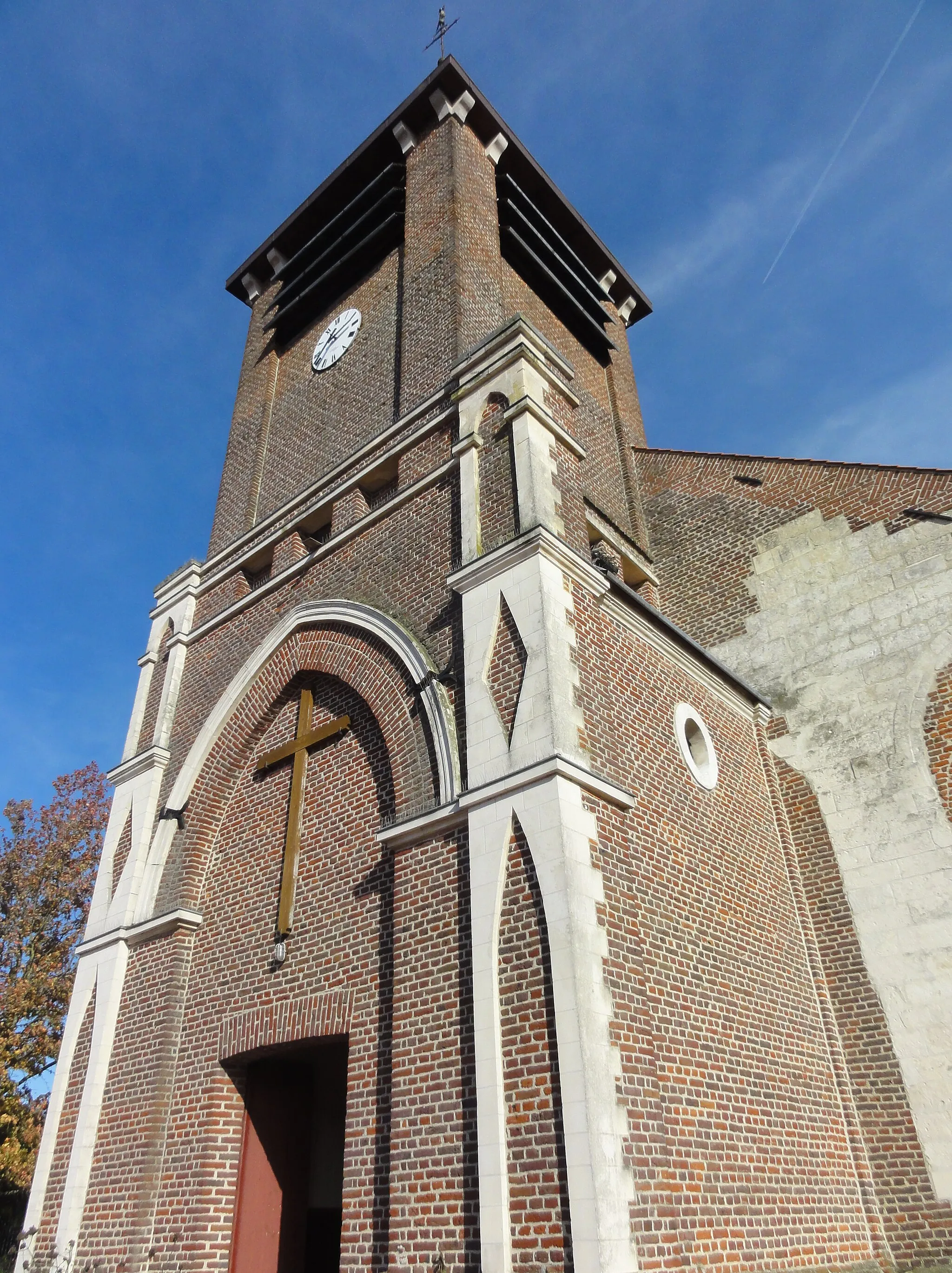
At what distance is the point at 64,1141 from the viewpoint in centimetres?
970

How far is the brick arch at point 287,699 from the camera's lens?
804 cm

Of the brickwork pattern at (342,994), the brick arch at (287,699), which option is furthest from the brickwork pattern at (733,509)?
the brickwork pattern at (342,994)

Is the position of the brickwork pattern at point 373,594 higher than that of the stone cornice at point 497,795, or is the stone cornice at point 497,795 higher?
the brickwork pattern at point 373,594

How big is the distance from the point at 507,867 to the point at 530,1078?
4.54 feet

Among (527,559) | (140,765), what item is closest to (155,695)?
(140,765)

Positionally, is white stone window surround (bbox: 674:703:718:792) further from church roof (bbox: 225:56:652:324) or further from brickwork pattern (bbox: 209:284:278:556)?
church roof (bbox: 225:56:652:324)

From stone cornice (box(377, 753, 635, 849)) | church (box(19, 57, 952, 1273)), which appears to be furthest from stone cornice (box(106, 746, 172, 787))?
stone cornice (box(377, 753, 635, 849))

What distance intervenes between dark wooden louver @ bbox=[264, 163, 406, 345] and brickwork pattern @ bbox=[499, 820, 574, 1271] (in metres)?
11.4

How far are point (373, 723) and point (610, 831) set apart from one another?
3.00 m

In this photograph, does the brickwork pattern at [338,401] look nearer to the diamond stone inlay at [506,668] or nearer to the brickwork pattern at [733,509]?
the brickwork pattern at [733,509]

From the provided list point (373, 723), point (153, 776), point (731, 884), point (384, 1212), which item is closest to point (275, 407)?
point (153, 776)

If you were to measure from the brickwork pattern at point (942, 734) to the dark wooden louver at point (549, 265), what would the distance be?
29.9ft

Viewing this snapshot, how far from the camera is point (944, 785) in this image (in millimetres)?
A: 9719

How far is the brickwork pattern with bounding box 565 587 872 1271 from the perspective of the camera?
6246 mm
